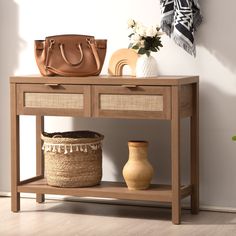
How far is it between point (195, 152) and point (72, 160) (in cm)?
69

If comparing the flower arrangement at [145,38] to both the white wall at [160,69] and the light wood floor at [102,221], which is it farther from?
the light wood floor at [102,221]

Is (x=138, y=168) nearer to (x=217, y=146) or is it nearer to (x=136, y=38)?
(x=217, y=146)

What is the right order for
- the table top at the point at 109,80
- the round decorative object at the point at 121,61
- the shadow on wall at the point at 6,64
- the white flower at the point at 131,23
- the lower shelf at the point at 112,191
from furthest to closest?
1. the shadow on wall at the point at 6,64
2. the round decorative object at the point at 121,61
3. the white flower at the point at 131,23
4. the lower shelf at the point at 112,191
5. the table top at the point at 109,80

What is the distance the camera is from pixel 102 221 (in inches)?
159

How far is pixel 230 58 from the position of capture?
4238mm

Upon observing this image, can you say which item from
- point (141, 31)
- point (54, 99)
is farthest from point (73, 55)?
point (141, 31)

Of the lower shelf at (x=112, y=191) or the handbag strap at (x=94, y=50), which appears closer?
the lower shelf at (x=112, y=191)

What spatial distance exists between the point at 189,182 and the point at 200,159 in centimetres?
15

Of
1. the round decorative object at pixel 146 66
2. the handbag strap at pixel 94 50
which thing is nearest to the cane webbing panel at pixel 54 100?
the handbag strap at pixel 94 50

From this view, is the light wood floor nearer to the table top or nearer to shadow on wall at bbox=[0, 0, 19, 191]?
shadow on wall at bbox=[0, 0, 19, 191]

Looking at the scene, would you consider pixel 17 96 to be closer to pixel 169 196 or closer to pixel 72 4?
pixel 72 4

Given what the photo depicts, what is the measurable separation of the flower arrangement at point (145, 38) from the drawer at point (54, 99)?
36 centimetres

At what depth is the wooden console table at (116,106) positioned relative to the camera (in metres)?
3.92

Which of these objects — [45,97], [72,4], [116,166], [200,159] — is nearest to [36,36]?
[72,4]
